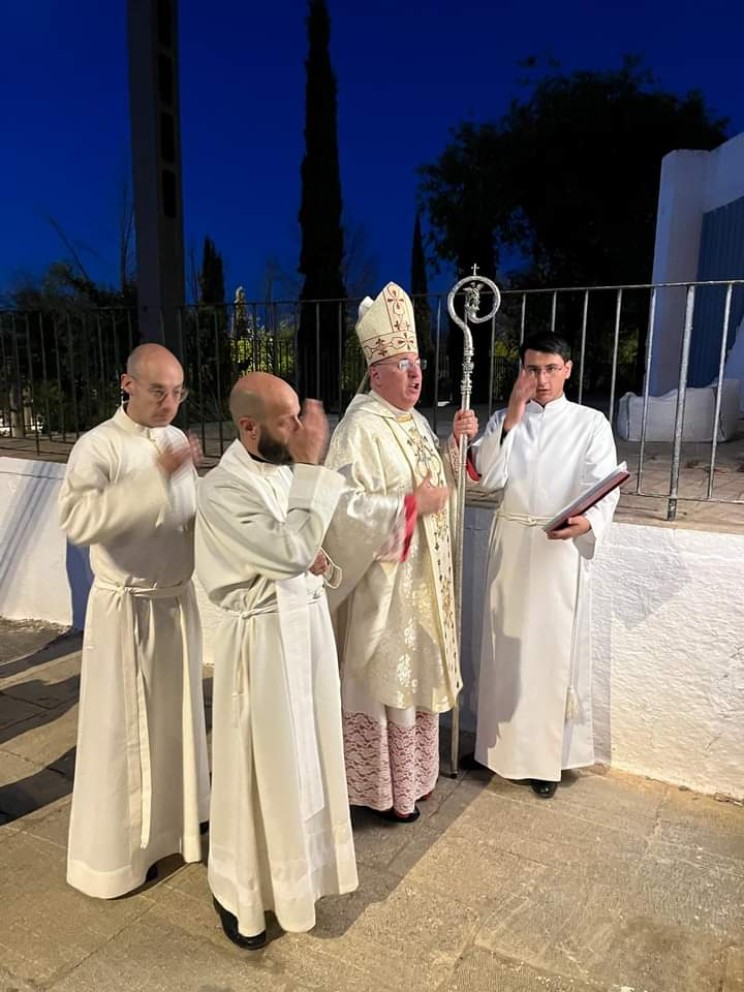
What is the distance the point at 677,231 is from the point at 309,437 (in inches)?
342

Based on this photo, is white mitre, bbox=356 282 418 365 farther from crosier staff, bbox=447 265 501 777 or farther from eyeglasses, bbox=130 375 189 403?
eyeglasses, bbox=130 375 189 403

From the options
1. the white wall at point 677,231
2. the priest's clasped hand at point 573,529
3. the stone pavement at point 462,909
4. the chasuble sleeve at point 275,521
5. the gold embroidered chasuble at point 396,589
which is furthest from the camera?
the white wall at point 677,231

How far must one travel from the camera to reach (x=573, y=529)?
278 centimetres

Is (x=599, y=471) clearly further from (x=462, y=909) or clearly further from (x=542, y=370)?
(x=462, y=909)

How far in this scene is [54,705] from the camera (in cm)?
400

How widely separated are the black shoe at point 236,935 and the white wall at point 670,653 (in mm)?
1628

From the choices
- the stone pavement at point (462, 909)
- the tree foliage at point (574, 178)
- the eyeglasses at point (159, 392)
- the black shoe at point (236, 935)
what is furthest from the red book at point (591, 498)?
the tree foliage at point (574, 178)

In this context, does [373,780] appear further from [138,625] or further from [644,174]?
[644,174]

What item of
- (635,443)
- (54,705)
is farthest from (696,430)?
(54,705)

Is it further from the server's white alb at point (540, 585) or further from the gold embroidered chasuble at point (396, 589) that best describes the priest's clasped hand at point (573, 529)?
the gold embroidered chasuble at point (396, 589)

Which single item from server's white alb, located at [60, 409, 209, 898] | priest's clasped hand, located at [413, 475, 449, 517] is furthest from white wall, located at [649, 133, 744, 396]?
server's white alb, located at [60, 409, 209, 898]

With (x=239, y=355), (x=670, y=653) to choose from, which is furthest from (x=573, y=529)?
(x=239, y=355)

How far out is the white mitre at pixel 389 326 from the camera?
2.69 meters

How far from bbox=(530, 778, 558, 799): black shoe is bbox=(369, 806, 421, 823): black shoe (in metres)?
0.54
